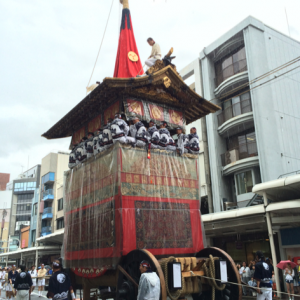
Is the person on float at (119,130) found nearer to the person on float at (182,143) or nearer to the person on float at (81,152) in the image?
the person on float at (182,143)

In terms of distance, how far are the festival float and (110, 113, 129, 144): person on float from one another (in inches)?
7.3

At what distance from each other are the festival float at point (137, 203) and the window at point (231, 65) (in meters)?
13.6

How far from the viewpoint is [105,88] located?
848 cm

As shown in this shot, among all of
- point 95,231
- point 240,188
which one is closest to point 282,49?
point 240,188

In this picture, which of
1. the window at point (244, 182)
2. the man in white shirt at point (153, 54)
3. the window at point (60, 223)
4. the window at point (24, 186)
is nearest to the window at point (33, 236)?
the window at point (60, 223)

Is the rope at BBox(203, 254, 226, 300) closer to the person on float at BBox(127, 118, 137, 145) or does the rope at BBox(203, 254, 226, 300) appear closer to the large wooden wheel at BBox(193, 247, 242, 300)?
the large wooden wheel at BBox(193, 247, 242, 300)

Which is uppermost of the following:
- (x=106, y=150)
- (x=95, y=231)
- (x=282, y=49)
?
(x=282, y=49)

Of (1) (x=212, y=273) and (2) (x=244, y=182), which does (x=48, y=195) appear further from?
(1) (x=212, y=273)

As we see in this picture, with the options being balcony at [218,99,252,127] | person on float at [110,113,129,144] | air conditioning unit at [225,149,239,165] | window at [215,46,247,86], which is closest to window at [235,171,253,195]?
air conditioning unit at [225,149,239,165]

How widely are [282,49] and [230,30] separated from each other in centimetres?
385

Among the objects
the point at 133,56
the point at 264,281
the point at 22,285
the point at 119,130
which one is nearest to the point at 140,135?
the point at 119,130

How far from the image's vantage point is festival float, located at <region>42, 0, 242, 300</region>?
753 cm

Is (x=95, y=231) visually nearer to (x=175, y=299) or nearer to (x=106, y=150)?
(x=106, y=150)

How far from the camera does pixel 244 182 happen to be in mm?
21344
